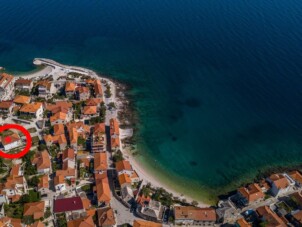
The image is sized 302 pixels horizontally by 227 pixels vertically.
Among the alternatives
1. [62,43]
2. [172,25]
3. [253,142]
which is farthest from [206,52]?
[62,43]

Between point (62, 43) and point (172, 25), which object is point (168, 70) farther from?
point (62, 43)

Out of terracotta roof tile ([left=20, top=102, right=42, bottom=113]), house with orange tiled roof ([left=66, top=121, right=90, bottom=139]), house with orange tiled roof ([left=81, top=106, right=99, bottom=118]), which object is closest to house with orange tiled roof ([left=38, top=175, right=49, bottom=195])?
house with orange tiled roof ([left=66, top=121, right=90, bottom=139])

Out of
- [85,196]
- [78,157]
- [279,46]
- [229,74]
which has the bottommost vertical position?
[85,196]

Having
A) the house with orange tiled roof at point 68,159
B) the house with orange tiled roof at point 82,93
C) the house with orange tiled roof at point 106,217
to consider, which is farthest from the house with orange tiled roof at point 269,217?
the house with orange tiled roof at point 82,93

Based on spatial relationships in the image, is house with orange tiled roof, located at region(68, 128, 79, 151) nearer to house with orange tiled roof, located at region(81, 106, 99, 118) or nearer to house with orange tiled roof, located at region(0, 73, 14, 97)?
house with orange tiled roof, located at region(81, 106, 99, 118)

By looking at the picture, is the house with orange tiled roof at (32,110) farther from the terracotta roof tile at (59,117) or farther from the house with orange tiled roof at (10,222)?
the house with orange tiled roof at (10,222)

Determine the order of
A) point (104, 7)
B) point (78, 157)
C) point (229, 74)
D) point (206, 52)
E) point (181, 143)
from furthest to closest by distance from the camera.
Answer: point (104, 7) < point (206, 52) < point (229, 74) < point (181, 143) < point (78, 157)

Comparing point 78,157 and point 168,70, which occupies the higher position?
point 168,70

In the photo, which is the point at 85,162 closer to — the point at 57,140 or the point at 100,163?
the point at 100,163
